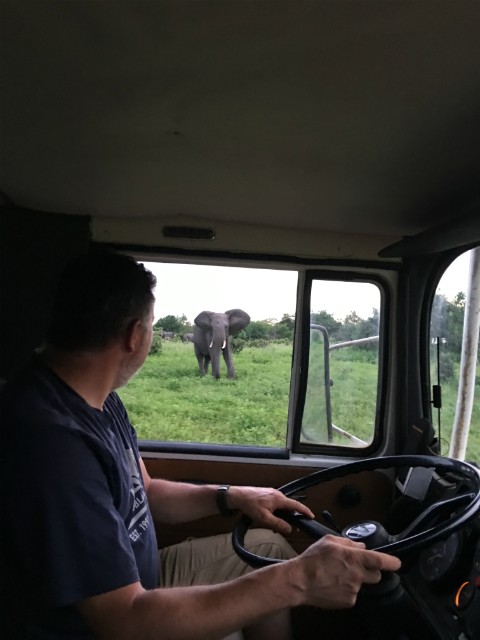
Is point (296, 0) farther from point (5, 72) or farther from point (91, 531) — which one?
point (91, 531)

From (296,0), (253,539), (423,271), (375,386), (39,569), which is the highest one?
(296,0)

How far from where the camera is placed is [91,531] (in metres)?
1.07

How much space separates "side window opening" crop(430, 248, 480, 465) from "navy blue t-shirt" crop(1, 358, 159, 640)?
5.54 feet

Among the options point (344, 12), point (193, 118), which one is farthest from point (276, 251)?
point (344, 12)

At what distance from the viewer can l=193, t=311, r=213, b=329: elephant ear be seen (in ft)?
8.73

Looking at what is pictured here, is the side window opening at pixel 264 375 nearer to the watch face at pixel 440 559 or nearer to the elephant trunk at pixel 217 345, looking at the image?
the elephant trunk at pixel 217 345

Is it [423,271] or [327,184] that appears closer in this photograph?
[327,184]

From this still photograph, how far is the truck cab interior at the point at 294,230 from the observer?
105 cm

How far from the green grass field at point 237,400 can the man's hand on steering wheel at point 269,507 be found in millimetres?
971

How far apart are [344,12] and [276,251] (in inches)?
67.9

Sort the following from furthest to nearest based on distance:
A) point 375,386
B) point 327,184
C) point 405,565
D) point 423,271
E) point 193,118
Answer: point 375,386, point 423,271, point 327,184, point 405,565, point 193,118

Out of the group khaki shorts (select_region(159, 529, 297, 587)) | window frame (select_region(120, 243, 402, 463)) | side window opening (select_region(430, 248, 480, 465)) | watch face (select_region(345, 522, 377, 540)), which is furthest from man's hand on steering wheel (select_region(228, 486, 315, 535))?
side window opening (select_region(430, 248, 480, 465))

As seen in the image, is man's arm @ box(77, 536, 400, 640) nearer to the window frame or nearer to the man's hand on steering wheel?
the man's hand on steering wheel

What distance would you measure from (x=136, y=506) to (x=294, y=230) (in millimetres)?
1585
